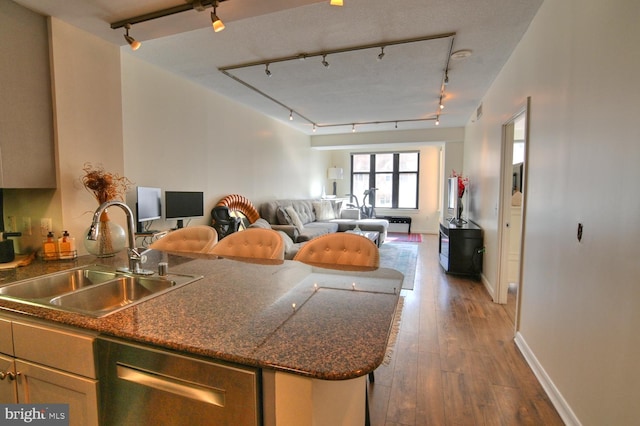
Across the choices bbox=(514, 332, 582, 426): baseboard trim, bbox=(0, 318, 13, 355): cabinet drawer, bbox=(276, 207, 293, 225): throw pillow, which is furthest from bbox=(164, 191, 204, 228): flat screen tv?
bbox=(514, 332, 582, 426): baseboard trim

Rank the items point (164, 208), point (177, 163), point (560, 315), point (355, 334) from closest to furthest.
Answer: point (355, 334)
point (560, 315)
point (164, 208)
point (177, 163)

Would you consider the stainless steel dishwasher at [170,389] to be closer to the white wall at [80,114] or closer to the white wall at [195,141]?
the white wall at [80,114]

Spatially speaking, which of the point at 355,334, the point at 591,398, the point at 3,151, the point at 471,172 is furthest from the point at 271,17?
the point at 471,172

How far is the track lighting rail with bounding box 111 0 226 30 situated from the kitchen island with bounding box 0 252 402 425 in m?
1.58

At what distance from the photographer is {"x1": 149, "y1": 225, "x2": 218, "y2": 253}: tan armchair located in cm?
242

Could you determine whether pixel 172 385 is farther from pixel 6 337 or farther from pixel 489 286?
pixel 489 286

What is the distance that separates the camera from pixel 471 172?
18.1 ft

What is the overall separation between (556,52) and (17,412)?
3339mm

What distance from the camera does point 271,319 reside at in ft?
3.49

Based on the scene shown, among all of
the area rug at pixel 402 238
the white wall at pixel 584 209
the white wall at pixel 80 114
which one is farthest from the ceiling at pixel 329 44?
the area rug at pixel 402 238

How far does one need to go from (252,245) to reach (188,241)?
0.60m

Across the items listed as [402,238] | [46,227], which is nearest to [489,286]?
[46,227]

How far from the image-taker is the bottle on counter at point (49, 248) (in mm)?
1945

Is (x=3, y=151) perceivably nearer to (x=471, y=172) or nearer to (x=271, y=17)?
(x=271, y=17)
